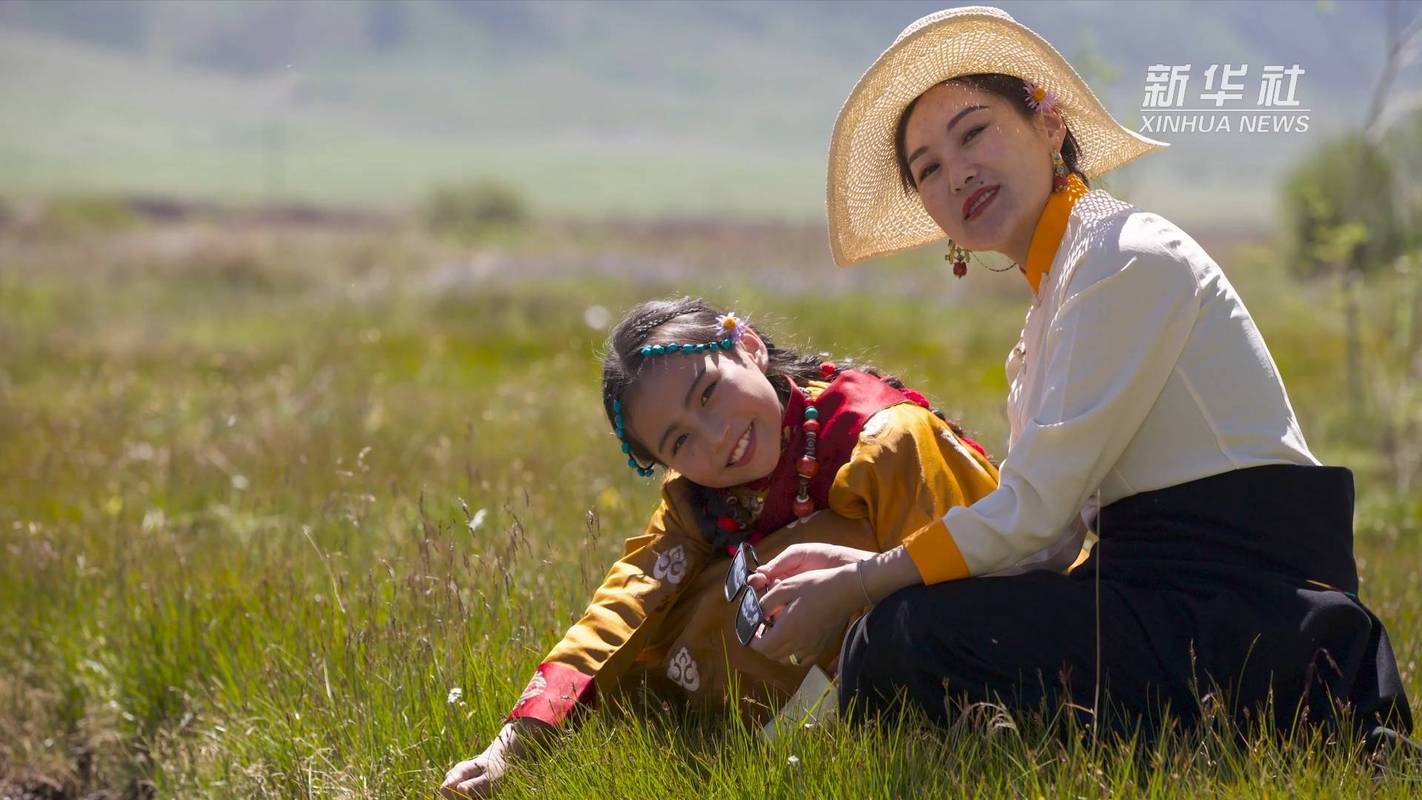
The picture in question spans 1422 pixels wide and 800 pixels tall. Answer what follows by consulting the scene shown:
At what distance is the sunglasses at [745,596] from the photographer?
2.80 meters

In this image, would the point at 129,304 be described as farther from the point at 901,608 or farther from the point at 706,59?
the point at 706,59

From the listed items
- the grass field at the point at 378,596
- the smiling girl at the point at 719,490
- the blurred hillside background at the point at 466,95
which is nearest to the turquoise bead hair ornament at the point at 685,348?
the smiling girl at the point at 719,490

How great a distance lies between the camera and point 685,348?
3191 mm

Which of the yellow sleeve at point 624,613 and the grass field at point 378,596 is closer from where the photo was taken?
the grass field at point 378,596

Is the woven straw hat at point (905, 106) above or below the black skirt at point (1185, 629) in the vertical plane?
above

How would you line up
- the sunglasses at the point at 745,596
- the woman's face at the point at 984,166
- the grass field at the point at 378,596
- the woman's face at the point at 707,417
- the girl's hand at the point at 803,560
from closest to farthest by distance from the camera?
the grass field at the point at 378,596 < the sunglasses at the point at 745,596 < the girl's hand at the point at 803,560 < the woman's face at the point at 984,166 < the woman's face at the point at 707,417

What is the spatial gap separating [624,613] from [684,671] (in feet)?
0.65

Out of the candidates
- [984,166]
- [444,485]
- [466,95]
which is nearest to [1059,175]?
[984,166]

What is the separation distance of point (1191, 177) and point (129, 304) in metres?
145

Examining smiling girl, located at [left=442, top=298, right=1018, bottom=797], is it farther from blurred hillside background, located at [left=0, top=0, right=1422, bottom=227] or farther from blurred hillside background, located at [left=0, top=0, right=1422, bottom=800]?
blurred hillside background, located at [left=0, top=0, right=1422, bottom=227]

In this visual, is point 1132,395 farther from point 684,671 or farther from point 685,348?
point 684,671

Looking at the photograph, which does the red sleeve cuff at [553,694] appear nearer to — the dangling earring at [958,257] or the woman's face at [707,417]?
the woman's face at [707,417]

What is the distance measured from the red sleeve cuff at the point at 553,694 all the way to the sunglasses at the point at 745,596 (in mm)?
410

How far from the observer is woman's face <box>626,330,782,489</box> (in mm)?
3168
